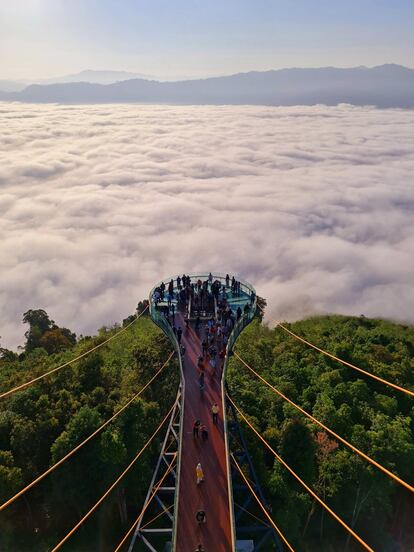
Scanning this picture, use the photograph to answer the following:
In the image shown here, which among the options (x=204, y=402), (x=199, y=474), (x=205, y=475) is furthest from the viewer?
(x=204, y=402)

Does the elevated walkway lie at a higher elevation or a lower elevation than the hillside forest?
higher

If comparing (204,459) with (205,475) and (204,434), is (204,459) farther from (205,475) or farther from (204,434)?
(204,434)

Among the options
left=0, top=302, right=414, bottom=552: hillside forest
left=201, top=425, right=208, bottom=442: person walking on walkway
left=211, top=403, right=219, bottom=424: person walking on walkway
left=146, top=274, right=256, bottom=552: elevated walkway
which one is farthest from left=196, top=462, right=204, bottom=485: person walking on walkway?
left=0, top=302, right=414, bottom=552: hillside forest

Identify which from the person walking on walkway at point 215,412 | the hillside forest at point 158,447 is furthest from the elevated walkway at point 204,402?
the hillside forest at point 158,447

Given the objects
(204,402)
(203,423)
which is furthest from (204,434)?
(204,402)

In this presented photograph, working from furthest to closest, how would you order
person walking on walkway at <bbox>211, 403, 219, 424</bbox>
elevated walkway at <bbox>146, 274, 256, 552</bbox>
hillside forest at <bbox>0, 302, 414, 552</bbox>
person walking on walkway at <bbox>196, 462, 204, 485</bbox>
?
hillside forest at <bbox>0, 302, 414, 552</bbox>, person walking on walkway at <bbox>211, 403, 219, 424</bbox>, person walking on walkway at <bbox>196, 462, 204, 485</bbox>, elevated walkway at <bbox>146, 274, 256, 552</bbox>

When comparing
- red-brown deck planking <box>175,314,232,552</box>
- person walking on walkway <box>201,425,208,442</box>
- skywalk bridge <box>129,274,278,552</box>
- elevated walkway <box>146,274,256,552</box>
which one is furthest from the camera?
person walking on walkway <box>201,425,208,442</box>

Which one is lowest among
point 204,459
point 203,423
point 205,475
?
point 205,475

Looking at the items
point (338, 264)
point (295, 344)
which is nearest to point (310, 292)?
point (338, 264)

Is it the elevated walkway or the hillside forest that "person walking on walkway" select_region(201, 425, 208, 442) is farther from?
the hillside forest
